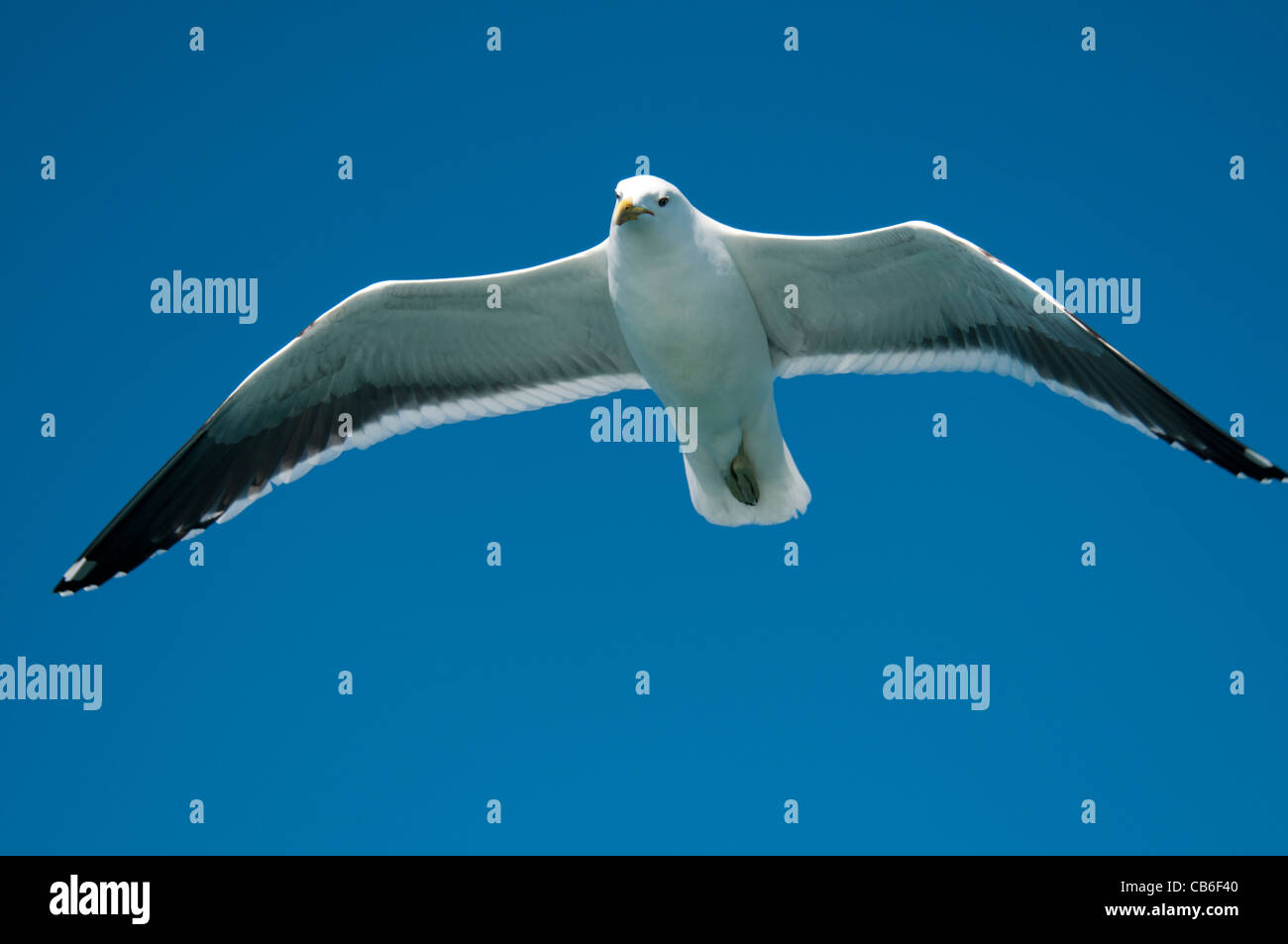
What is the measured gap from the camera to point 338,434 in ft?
21.7

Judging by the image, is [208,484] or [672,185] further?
[208,484]

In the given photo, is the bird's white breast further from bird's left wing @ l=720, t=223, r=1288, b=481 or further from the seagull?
bird's left wing @ l=720, t=223, r=1288, b=481

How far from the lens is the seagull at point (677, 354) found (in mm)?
6008

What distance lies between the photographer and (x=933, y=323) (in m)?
6.44

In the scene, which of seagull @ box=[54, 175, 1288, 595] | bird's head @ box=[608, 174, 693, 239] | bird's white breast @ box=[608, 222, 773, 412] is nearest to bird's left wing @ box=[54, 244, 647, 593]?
seagull @ box=[54, 175, 1288, 595]

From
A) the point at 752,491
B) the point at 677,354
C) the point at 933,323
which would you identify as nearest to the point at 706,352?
the point at 677,354

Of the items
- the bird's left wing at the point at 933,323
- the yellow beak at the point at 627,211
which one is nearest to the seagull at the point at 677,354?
the bird's left wing at the point at 933,323

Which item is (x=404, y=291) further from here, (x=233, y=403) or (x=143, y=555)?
(x=143, y=555)

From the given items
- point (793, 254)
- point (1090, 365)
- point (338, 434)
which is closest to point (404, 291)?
point (338, 434)

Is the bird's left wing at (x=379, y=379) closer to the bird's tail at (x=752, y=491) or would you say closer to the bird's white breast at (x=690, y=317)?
the bird's white breast at (x=690, y=317)

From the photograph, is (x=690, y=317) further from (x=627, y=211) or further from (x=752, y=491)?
(x=752, y=491)

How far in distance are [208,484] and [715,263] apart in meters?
2.53

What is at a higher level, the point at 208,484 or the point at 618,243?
the point at 618,243

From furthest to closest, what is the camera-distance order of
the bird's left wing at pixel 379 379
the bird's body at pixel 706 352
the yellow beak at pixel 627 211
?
the bird's left wing at pixel 379 379 → the bird's body at pixel 706 352 → the yellow beak at pixel 627 211
